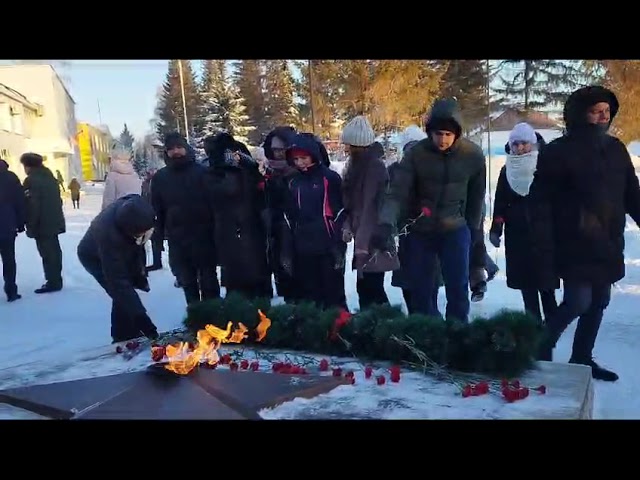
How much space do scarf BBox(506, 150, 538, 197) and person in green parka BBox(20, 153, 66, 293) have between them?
466 centimetres

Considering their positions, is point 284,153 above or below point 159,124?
below

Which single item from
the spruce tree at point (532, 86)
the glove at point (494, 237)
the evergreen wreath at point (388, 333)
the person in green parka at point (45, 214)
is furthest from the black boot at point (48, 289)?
the spruce tree at point (532, 86)

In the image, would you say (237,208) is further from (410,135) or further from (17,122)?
(17,122)

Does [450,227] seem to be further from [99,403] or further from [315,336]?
[99,403]

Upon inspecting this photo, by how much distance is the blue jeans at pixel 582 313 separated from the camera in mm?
3533

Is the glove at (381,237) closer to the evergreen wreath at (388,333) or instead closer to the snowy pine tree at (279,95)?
the evergreen wreath at (388,333)

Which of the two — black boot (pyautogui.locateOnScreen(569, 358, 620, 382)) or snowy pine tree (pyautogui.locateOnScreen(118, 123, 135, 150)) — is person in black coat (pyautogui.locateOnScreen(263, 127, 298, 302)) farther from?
snowy pine tree (pyautogui.locateOnScreen(118, 123, 135, 150))

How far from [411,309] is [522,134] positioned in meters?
1.34

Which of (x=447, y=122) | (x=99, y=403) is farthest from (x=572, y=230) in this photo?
(x=99, y=403)

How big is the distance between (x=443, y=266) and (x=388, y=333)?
0.73 meters

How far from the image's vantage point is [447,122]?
3484 mm

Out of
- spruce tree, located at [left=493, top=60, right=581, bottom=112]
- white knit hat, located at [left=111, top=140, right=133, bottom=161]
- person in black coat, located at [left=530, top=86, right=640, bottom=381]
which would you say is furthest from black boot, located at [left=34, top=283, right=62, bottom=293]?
spruce tree, located at [left=493, top=60, right=581, bottom=112]

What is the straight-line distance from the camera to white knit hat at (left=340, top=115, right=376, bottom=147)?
4113mm

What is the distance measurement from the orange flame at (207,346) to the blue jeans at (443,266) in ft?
2.96
